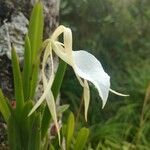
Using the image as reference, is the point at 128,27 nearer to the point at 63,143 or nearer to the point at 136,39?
the point at 136,39

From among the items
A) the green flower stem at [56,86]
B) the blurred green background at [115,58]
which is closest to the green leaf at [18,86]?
the green flower stem at [56,86]

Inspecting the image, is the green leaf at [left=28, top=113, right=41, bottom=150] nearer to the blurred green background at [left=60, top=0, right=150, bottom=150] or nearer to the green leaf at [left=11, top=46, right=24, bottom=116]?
the green leaf at [left=11, top=46, right=24, bottom=116]

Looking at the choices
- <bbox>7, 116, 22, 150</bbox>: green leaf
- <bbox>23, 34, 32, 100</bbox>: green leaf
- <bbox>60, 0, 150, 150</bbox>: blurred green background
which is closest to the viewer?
<bbox>23, 34, 32, 100</bbox>: green leaf

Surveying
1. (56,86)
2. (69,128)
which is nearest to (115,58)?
(69,128)

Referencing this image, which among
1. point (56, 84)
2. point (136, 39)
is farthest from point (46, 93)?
point (136, 39)

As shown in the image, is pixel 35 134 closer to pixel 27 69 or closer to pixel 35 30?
pixel 27 69

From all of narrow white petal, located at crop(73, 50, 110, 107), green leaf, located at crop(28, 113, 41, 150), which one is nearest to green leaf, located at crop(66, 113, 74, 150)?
green leaf, located at crop(28, 113, 41, 150)

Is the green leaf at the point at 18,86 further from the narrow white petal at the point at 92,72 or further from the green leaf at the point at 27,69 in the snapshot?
the narrow white petal at the point at 92,72
